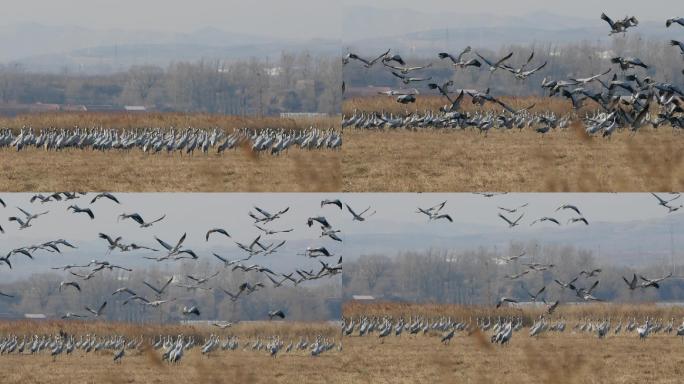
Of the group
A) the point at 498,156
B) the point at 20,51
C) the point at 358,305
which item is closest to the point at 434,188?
the point at 498,156

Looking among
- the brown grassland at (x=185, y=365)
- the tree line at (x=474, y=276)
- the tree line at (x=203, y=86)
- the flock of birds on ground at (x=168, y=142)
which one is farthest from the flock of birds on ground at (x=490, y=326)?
the tree line at (x=203, y=86)

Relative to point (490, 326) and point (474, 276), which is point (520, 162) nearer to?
point (490, 326)

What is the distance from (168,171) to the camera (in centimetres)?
4031

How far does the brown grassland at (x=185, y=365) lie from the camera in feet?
131

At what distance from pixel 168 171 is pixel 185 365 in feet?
31.8

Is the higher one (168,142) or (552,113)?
(552,113)

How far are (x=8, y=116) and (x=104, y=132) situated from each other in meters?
11.9

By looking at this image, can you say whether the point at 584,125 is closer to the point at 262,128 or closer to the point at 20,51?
the point at 262,128

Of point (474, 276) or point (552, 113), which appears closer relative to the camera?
point (552, 113)

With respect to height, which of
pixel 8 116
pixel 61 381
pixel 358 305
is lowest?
pixel 358 305

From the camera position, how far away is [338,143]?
46.1 meters

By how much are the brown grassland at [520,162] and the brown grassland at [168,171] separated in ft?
6.03

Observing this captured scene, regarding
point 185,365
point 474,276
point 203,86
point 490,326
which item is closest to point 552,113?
point 490,326

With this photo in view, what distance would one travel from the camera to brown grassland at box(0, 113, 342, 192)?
130 ft
